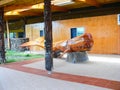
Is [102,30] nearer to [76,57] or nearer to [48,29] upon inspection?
[76,57]

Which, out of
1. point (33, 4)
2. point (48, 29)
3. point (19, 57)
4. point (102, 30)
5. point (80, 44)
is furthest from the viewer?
point (102, 30)

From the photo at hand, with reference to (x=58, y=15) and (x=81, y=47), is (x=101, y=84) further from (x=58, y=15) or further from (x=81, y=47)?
(x=58, y=15)

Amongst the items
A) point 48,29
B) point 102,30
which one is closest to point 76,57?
point 48,29

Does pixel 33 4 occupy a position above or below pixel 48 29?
above

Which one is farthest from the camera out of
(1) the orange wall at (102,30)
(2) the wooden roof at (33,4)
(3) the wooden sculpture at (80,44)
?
(1) the orange wall at (102,30)

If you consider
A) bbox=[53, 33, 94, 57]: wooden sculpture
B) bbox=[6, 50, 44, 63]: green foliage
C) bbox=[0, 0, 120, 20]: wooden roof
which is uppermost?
bbox=[0, 0, 120, 20]: wooden roof

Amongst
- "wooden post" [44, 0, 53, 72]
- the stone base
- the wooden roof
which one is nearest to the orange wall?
the wooden roof

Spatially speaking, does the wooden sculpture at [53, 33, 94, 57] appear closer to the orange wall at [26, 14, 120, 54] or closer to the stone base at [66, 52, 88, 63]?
the stone base at [66, 52, 88, 63]

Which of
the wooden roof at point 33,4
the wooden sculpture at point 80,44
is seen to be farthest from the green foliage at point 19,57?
the wooden sculpture at point 80,44

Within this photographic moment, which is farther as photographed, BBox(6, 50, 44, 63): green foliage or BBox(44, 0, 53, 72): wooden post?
BBox(6, 50, 44, 63): green foliage

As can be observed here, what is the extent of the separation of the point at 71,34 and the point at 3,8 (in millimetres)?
5973

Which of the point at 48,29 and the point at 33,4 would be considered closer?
the point at 48,29

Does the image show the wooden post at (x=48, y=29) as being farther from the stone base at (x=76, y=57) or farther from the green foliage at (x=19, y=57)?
the green foliage at (x=19, y=57)

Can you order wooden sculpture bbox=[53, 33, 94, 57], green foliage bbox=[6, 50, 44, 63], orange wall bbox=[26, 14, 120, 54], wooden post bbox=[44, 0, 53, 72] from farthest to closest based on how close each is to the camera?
orange wall bbox=[26, 14, 120, 54] < green foliage bbox=[6, 50, 44, 63] < wooden sculpture bbox=[53, 33, 94, 57] < wooden post bbox=[44, 0, 53, 72]
